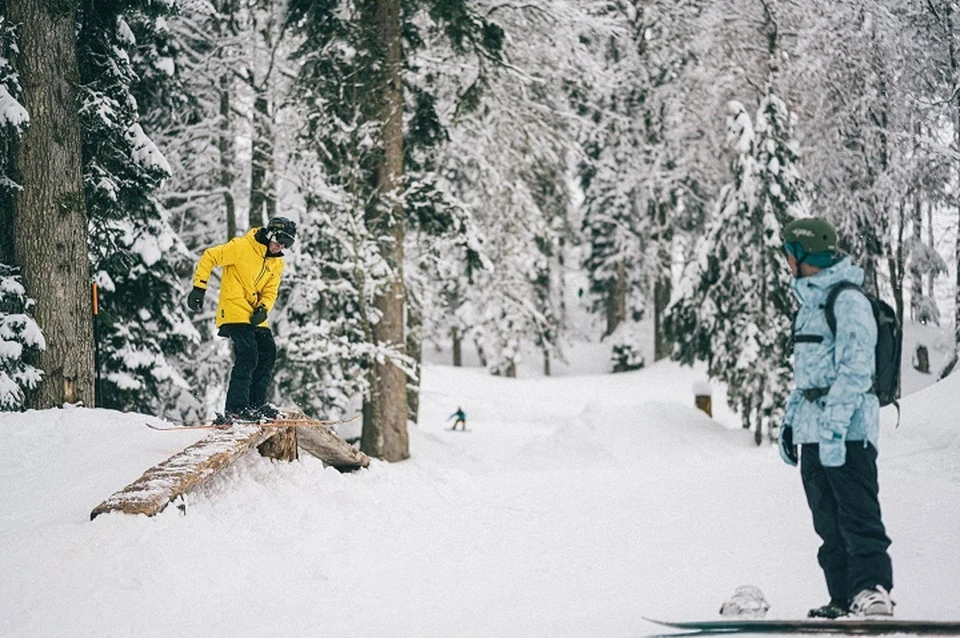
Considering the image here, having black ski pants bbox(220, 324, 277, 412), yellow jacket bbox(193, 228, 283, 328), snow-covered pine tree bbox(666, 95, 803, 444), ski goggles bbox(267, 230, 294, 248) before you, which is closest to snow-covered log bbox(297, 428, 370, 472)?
black ski pants bbox(220, 324, 277, 412)

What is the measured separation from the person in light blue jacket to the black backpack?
4cm

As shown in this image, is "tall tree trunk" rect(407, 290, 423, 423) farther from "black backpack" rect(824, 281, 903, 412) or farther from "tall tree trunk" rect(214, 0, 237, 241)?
"black backpack" rect(824, 281, 903, 412)

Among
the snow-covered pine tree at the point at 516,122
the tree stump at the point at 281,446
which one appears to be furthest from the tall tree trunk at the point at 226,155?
the tree stump at the point at 281,446

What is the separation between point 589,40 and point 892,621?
625 inches

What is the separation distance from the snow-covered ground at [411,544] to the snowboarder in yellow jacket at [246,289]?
2.46 feet

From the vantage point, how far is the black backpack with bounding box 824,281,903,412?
4359 millimetres

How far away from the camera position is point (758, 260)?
17562 millimetres

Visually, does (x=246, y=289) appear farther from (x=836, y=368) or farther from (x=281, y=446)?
(x=836, y=368)

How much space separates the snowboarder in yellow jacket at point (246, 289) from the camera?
310 inches

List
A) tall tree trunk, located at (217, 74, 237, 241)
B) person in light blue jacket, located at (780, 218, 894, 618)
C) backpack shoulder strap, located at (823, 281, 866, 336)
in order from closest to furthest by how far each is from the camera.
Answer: person in light blue jacket, located at (780, 218, 894, 618), backpack shoulder strap, located at (823, 281, 866, 336), tall tree trunk, located at (217, 74, 237, 241)

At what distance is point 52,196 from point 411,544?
18.3ft

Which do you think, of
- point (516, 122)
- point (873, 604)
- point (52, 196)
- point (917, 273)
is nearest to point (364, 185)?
point (516, 122)

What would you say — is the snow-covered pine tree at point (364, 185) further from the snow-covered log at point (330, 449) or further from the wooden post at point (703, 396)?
the wooden post at point (703, 396)

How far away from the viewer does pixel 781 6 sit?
20.2 metres
